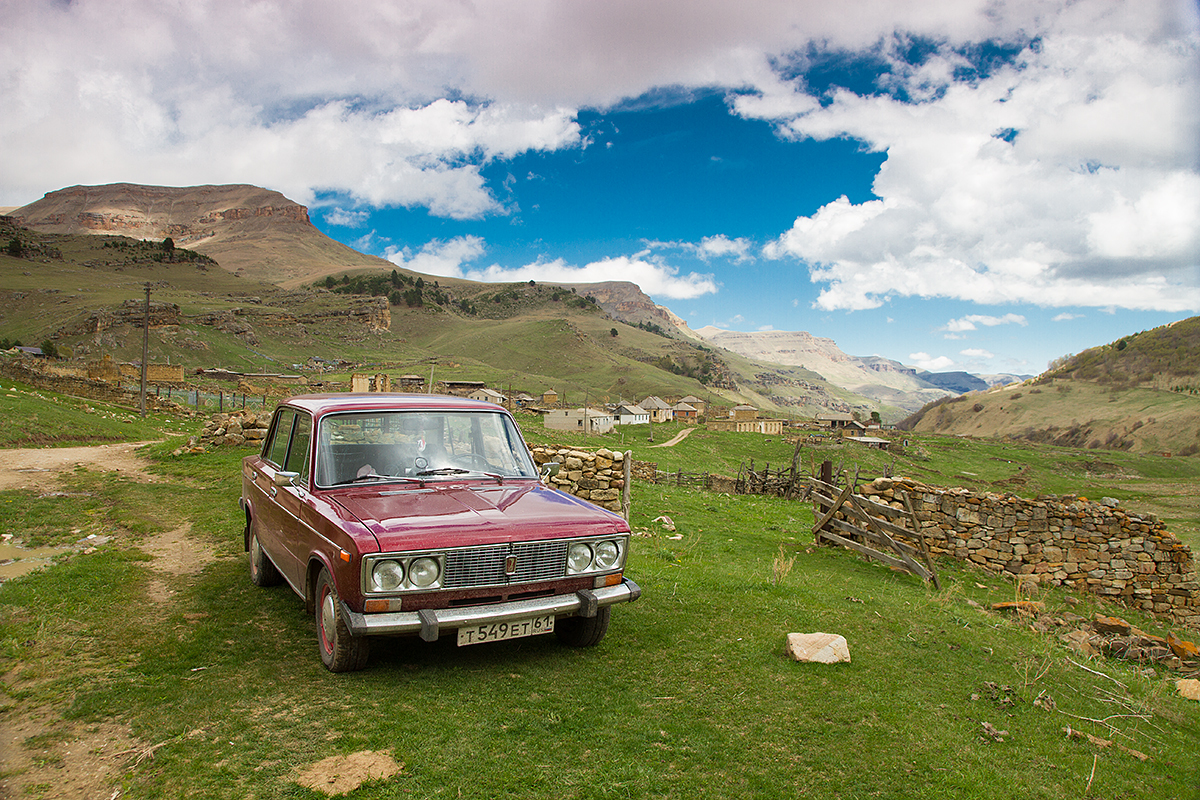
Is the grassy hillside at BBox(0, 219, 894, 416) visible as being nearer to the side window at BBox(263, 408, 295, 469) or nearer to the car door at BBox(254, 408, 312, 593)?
the side window at BBox(263, 408, 295, 469)

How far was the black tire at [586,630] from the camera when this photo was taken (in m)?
4.86

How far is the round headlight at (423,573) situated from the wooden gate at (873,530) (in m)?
8.70

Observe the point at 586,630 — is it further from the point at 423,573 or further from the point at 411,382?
the point at 411,382

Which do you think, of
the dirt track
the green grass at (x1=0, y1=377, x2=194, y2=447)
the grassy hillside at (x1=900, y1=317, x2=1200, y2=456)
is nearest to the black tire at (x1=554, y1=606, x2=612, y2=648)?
the dirt track

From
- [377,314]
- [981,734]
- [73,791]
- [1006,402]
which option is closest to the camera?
[73,791]

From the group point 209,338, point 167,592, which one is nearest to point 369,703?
point 167,592

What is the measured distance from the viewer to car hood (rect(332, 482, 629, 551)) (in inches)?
156

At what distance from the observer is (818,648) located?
5.12 meters

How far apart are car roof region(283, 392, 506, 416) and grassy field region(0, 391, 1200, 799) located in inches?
78.9

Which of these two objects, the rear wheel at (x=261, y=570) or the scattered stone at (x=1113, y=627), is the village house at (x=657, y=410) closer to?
the scattered stone at (x=1113, y=627)

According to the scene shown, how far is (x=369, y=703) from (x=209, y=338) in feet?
273

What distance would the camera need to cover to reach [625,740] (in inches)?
144

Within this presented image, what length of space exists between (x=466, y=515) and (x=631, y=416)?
2533 inches

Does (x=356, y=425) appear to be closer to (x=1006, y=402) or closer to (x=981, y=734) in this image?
(x=981, y=734)
